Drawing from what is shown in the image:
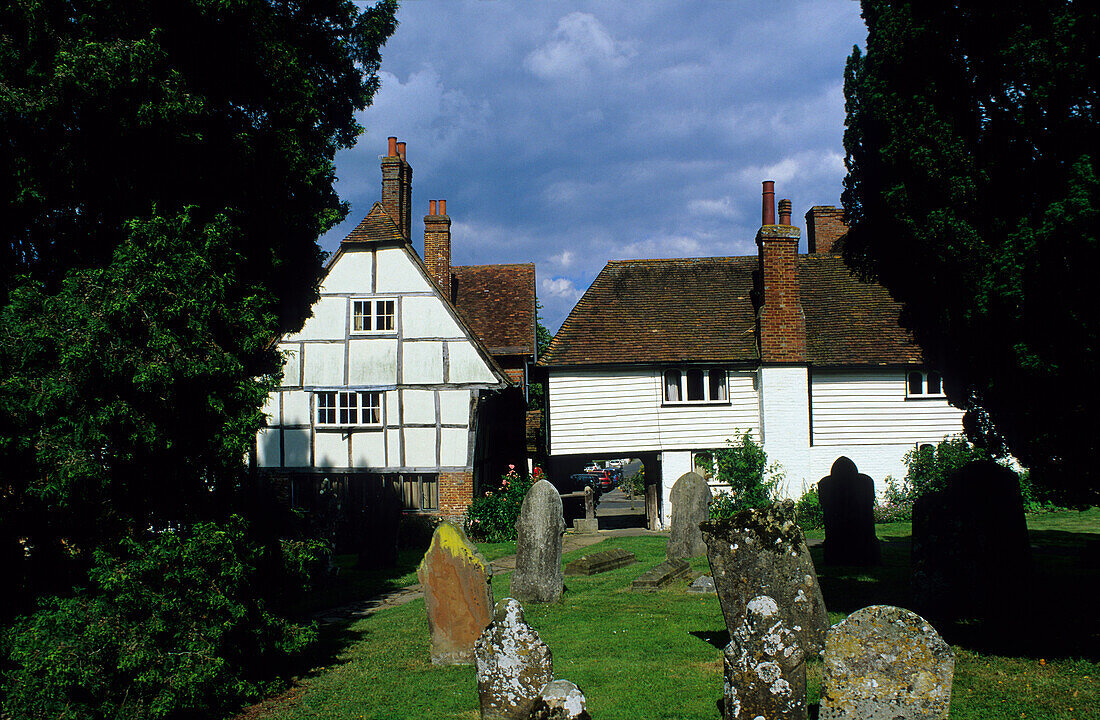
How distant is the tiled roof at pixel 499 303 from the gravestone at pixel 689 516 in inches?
455

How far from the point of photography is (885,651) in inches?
227

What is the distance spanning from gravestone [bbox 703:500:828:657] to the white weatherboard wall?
1438 cm

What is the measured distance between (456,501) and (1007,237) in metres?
16.8

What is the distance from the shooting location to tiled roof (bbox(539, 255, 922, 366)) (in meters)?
24.1

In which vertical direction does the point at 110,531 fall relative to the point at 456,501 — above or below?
above

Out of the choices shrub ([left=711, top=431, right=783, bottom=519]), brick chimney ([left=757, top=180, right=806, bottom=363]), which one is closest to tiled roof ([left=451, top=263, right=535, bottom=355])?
shrub ([left=711, top=431, right=783, bottom=519])

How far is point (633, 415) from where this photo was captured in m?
24.1

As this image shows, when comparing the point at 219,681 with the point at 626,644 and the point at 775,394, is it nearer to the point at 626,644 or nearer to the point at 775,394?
the point at 626,644

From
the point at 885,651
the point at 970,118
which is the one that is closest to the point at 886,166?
the point at 970,118

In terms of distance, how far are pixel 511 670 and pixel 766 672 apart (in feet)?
8.09

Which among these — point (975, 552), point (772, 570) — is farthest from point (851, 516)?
point (772, 570)

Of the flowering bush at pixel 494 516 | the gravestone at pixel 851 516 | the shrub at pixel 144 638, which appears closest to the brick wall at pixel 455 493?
the flowering bush at pixel 494 516

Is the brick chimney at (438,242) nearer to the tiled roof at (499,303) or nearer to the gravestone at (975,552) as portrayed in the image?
the tiled roof at (499,303)

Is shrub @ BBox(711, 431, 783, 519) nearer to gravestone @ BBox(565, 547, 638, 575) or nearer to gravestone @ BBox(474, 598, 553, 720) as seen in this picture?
gravestone @ BBox(565, 547, 638, 575)
